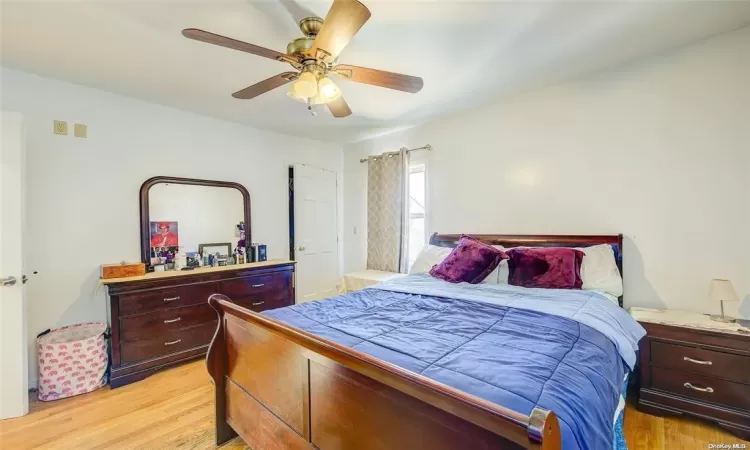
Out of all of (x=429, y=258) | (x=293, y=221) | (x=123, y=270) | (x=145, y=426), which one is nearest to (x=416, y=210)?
(x=429, y=258)

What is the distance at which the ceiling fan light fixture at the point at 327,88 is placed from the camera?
1.81 meters

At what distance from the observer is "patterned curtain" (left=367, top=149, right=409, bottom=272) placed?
154 inches

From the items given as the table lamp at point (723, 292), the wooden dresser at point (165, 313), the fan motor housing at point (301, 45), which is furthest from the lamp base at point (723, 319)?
the wooden dresser at point (165, 313)

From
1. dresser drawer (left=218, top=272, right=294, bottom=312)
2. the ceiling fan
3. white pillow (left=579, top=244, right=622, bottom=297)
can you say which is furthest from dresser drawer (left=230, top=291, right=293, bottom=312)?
Result: white pillow (left=579, top=244, right=622, bottom=297)

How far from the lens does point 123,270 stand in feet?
8.94

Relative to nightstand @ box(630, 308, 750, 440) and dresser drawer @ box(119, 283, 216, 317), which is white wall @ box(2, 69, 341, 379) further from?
nightstand @ box(630, 308, 750, 440)

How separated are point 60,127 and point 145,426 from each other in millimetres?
2460

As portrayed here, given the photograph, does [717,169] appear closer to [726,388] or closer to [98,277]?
[726,388]

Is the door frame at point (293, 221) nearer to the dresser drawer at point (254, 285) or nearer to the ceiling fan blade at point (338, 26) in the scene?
the dresser drawer at point (254, 285)

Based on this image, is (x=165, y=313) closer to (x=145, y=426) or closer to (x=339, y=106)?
(x=145, y=426)

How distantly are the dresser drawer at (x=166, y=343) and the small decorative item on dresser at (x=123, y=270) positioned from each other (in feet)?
1.81

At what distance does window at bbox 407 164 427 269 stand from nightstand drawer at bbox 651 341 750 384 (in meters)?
2.30

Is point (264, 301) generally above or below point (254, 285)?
below

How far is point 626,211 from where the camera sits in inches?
101
